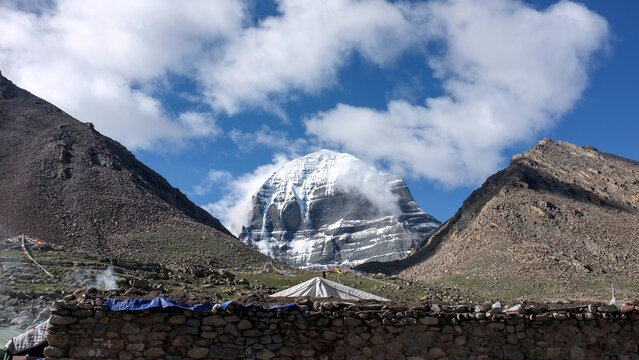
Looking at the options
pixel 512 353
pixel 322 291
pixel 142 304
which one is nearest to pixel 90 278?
pixel 322 291

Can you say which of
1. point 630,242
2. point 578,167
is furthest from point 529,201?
point 578,167

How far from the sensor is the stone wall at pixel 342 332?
9.16 metres

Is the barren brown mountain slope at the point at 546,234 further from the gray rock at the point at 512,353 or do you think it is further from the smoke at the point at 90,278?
the gray rock at the point at 512,353

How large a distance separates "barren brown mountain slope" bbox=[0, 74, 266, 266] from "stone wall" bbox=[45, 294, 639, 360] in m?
39.3

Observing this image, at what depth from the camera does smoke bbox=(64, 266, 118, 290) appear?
89.5ft

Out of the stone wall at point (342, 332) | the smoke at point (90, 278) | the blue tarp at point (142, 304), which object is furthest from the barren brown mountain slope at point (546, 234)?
the blue tarp at point (142, 304)

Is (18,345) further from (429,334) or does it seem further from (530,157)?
(530,157)

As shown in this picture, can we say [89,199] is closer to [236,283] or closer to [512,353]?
[236,283]

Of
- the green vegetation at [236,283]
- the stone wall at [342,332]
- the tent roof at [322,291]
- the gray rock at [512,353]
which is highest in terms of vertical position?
the green vegetation at [236,283]

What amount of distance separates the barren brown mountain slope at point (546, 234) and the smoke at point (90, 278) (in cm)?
2890

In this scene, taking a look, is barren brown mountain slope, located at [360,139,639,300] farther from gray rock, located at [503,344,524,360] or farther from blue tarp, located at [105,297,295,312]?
blue tarp, located at [105,297,295,312]

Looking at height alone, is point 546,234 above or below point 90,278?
above

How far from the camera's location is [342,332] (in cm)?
970

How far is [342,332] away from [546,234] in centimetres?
5603
